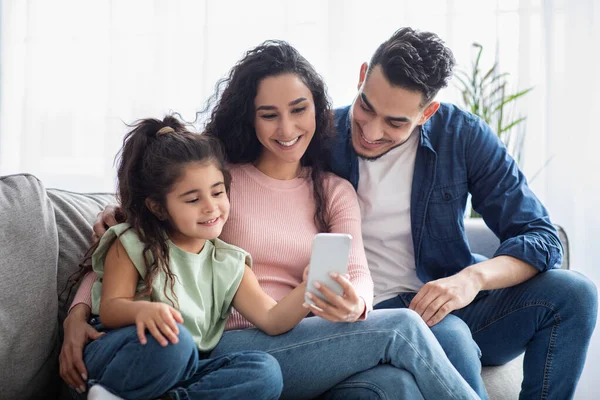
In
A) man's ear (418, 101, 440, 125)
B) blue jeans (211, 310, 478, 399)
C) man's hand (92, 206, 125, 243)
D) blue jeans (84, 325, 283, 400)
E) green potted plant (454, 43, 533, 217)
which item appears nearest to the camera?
blue jeans (84, 325, 283, 400)

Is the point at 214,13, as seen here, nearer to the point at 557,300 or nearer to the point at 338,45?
the point at 338,45

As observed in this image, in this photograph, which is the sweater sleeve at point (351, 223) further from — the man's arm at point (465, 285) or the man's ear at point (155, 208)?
the man's ear at point (155, 208)

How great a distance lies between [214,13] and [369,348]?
2.40 meters

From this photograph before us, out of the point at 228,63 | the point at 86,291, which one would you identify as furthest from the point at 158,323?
the point at 228,63

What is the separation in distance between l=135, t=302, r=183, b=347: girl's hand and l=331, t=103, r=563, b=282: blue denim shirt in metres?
0.81

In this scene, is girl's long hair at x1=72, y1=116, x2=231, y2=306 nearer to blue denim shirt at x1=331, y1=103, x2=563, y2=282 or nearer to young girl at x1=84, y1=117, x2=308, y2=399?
young girl at x1=84, y1=117, x2=308, y2=399

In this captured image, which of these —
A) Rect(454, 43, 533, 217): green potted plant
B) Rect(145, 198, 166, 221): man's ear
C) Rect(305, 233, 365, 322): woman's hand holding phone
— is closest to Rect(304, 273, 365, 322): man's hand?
Rect(305, 233, 365, 322): woman's hand holding phone

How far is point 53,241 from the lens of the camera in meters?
1.49

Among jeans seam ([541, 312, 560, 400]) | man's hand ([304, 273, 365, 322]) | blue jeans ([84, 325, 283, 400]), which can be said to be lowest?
jeans seam ([541, 312, 560, 400])

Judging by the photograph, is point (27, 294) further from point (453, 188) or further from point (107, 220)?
point (453, 188)

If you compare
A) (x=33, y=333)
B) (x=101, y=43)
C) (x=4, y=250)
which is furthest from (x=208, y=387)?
(x=101, y=43)

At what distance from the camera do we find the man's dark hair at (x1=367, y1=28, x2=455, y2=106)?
172 centimetres

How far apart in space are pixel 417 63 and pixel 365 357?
82 cm

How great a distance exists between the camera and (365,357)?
1.34 metres
